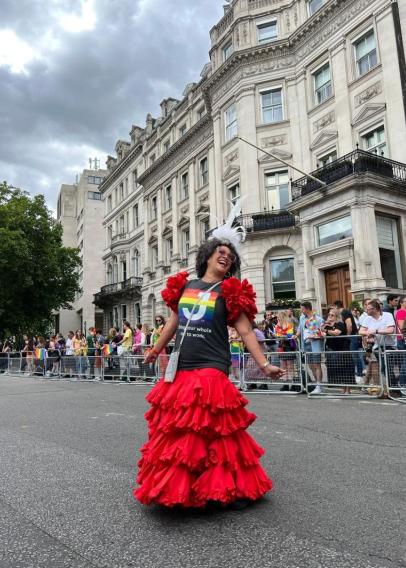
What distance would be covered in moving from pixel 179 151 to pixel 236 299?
1293 inches

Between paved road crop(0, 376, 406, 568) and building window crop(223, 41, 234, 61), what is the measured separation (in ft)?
88.2

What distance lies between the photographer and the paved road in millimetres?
2414

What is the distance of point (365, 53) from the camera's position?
21.2 meters

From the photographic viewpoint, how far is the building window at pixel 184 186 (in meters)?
33.7

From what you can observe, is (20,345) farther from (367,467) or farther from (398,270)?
(367,467)

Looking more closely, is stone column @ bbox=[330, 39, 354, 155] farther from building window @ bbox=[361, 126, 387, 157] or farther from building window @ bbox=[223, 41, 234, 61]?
building window @ bbox=[223, 41, 234, 61]

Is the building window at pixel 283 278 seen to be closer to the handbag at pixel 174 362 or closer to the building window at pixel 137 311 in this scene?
the building window at pixel 137 311

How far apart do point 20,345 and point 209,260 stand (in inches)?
1247

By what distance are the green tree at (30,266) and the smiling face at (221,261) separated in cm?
2979

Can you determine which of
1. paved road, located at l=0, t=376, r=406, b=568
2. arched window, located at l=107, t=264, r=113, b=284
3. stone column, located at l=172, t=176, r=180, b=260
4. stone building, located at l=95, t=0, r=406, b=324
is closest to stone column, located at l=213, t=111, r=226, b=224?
stone building, located at l=95, t=0, r=406, b=324

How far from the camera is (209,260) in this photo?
11.8ft

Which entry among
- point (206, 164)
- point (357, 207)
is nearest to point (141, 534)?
point (357, 207)

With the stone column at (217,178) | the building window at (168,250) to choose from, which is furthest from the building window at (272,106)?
the building window at (168,250)

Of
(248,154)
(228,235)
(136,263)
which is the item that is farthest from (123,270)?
(228,235)
